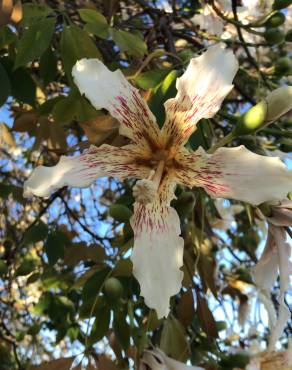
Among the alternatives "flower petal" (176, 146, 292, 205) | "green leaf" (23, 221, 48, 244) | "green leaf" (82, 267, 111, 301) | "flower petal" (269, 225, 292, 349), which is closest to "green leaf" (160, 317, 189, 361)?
"green leaf" (82, 267, 111, 301)

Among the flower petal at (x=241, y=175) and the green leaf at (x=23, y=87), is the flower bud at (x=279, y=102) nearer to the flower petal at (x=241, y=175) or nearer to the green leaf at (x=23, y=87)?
the flower petal at (x=241, y=175)

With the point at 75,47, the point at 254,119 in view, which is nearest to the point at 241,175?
the point at 254,119

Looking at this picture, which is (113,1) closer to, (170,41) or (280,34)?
(170,41)

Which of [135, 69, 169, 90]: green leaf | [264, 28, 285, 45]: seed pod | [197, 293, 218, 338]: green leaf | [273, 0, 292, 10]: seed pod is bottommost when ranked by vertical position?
[197, 293, 218, 338]: green leaf

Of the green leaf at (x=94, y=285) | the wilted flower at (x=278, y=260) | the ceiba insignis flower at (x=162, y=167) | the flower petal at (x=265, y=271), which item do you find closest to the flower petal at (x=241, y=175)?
the ceiba insignis flower at (x=162, y=167)

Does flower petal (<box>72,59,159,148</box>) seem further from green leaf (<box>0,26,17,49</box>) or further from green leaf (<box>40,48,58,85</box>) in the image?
green leaf (<box>40,48,58,85</box>)

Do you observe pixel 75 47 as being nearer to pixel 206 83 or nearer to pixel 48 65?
pixel 48 65
